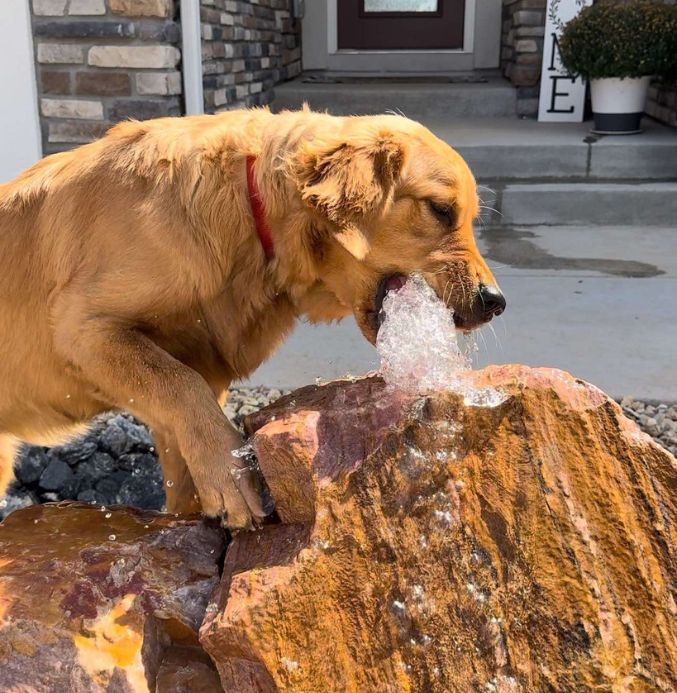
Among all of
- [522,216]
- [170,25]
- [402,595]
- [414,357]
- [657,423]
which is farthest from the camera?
[522,216]

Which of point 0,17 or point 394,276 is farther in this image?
point 0,17

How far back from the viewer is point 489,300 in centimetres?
240

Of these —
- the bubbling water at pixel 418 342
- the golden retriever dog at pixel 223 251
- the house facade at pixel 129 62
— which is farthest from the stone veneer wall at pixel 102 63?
the bubbling water at pixel 418 342

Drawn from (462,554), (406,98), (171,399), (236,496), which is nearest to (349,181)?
(171,399)

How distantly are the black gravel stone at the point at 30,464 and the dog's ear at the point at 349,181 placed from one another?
2.46m

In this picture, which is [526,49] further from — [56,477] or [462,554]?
[462,554]

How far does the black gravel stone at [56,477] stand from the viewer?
13.4 feet

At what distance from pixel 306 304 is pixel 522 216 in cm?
580

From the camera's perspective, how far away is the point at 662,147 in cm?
838

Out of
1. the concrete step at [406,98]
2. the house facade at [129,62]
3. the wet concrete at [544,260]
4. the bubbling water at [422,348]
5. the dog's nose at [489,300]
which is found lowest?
the wet concrete at [544,260]

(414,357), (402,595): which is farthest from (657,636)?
(414,357)

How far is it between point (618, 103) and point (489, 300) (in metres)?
7.08

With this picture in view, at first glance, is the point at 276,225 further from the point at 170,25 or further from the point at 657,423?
the point at 170,25

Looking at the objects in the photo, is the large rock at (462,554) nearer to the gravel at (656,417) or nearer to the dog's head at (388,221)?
the dog's head at (388,221)
